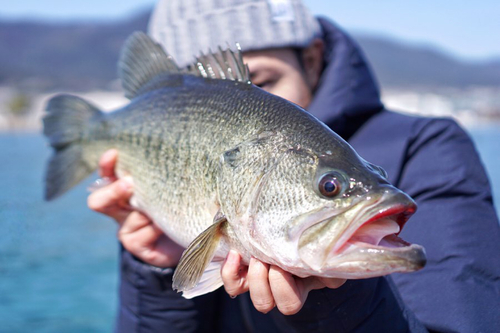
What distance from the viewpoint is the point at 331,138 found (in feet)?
5.38

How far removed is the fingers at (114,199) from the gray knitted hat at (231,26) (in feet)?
2.89

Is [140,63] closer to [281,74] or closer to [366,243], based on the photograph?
[281,74]

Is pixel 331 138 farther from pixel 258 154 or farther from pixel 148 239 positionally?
pixel 148 239

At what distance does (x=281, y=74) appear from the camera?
2.80 meters

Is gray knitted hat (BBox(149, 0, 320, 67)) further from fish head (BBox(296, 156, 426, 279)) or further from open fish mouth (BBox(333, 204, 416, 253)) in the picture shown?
open fish mouth (BBox(333, 204, 416, 253))

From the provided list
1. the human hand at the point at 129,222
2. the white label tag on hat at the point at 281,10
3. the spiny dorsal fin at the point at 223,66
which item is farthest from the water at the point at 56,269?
the spiny dorsal fin at the point at 223,66

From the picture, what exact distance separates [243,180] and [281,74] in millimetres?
1252

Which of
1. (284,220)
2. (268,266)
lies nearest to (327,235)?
(284,220)

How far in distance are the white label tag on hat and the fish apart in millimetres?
839

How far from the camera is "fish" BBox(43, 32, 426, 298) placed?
1.40m

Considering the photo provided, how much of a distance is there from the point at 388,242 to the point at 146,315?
1.73 meters

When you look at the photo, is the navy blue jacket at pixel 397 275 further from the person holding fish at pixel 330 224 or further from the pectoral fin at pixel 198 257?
the pectoral fin at pixel 198 257

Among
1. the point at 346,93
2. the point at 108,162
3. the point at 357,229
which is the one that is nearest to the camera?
the point at 357,229

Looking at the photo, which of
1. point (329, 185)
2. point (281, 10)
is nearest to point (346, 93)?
point (281, 10)
